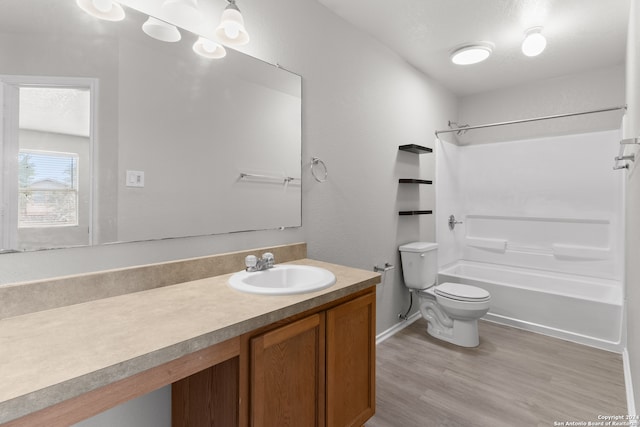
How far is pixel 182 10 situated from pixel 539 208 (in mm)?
3799

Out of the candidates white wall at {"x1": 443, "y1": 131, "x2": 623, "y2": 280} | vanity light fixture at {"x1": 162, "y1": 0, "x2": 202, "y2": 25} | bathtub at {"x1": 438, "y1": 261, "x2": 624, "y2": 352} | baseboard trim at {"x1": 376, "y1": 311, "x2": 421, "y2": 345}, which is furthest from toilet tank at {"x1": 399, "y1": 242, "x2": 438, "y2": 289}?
vanity light fixture at {"x1": 162, "y1": 0, "x2": 202, "y2": 25}

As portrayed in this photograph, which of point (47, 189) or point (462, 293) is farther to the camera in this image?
point (462, 293)

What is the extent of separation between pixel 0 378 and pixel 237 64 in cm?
152

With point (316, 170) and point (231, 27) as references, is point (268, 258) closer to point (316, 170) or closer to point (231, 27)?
point (316, 170)

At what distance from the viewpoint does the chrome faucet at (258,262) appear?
1.56 meters

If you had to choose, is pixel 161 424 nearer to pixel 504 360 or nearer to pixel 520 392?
pixel 520 392

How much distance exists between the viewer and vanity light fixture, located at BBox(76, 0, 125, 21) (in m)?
1.18

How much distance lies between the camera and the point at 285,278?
65.5 inches

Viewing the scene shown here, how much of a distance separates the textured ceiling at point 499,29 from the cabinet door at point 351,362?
196 centimetres

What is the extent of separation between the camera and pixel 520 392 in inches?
77.0

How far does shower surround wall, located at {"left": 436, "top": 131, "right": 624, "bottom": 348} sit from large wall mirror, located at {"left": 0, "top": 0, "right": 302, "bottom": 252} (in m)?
2.51

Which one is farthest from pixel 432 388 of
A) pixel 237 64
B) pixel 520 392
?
pixel 237 64

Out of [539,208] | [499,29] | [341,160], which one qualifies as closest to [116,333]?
[341,160]

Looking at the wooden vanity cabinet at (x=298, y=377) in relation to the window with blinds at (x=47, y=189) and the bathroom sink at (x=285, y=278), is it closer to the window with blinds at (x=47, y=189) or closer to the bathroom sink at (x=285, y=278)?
the bathroom sink at (x=285, y=278)
